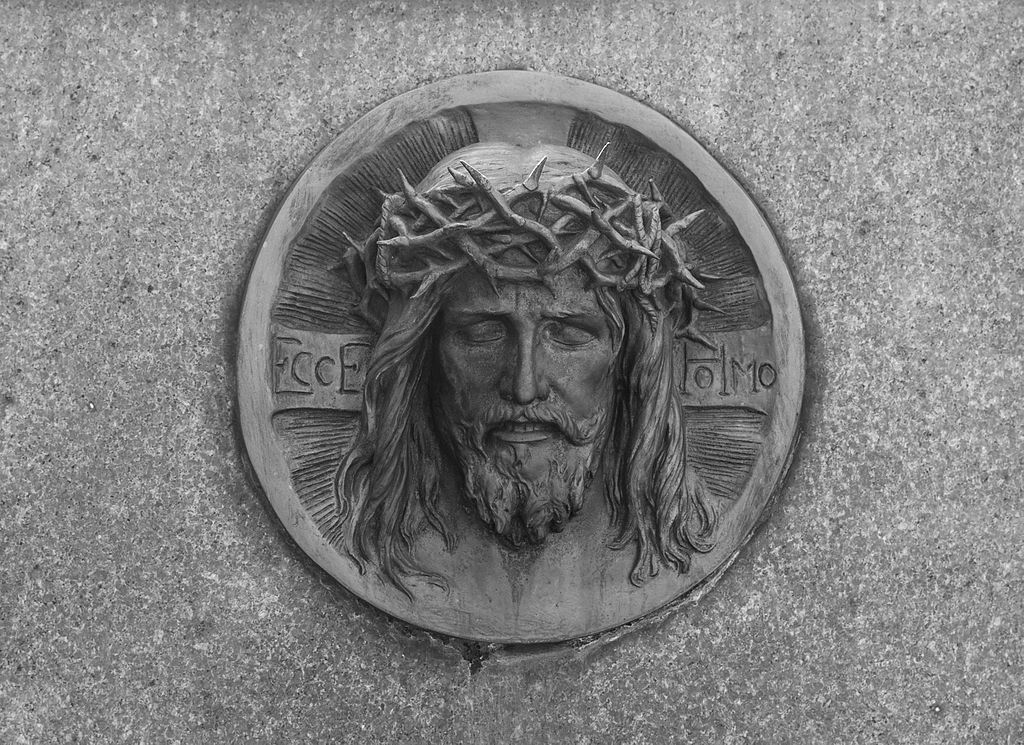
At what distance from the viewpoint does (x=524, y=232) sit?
167cm

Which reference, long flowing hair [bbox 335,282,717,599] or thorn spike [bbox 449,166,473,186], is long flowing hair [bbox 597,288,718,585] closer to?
long flowing hair [bbox 335,282,717,599]

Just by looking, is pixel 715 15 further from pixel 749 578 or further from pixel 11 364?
pixel 11 364

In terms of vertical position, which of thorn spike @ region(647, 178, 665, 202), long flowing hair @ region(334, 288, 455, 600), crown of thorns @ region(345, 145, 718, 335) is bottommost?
long flowing hair @ region(334, 288, 455, 600)

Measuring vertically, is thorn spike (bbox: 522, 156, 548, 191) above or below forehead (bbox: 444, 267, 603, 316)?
above

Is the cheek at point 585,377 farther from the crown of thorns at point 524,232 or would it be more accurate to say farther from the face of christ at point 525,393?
the crown of thorns at point 524,232

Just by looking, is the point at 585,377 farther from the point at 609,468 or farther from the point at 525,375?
the point at 609,468

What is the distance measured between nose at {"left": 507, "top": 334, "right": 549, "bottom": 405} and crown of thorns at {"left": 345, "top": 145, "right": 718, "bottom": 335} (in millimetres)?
105

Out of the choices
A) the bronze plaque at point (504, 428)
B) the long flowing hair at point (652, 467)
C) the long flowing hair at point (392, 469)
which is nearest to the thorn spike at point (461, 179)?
the bronze plaque at point (504, 428)

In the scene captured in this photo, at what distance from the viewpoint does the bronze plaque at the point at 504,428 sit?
5.93ft

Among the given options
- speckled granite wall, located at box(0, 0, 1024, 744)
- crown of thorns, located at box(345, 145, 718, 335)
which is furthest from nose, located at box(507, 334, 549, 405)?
speckled granite wall, located at box(0, 0, 1024, 744)

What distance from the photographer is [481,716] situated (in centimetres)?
190

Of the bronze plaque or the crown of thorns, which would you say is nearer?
the crown of thorns

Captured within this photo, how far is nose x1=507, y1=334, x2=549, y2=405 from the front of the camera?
66.8 inches

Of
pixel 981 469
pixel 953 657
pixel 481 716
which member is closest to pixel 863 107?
pixel 981 469
